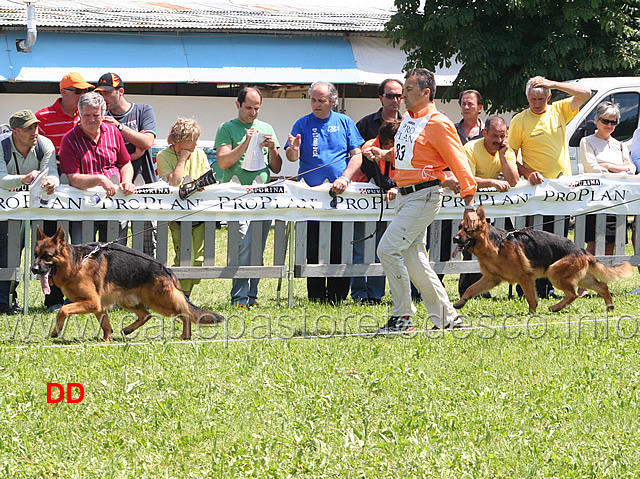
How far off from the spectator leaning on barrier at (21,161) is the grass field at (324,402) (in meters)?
1.05

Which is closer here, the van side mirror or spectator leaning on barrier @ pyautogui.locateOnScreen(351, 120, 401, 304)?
spectator leaning on barrier @ pyautogui.locateOnScreen(351, 120, 401, 304)

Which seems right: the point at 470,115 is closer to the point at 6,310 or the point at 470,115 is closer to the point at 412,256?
the point at 412,256

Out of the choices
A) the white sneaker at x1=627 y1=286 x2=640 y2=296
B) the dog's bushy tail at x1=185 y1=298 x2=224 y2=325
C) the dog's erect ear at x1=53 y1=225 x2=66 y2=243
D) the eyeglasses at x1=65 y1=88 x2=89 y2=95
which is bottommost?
the white sneaker at x1=627 y1=286 x2=640 y2=296

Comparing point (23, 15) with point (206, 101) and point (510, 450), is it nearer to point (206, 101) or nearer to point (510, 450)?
point (206, 101)

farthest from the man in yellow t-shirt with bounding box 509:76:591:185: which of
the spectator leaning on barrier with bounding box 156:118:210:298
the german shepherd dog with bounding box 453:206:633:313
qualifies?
the spectator leaning on barrier with bounding box 156:118:210:298

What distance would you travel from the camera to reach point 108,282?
722 cm

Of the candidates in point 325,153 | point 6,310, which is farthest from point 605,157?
point 6,310

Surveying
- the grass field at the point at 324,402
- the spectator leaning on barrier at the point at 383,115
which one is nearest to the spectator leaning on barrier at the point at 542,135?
the spectator leaning on barrier at the point at 383,115

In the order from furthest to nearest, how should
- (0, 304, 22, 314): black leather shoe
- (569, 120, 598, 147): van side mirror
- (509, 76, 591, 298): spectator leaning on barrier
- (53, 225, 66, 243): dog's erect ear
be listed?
(569, 120, 598, 147): van side mirror
(509, 76, 591, 298): spectator leaning on barrier
(0, 304, 22, 314): black leather shoe
(53, 225, 66, 243): dog's erect ear

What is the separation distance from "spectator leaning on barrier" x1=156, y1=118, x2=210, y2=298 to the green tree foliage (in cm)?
958

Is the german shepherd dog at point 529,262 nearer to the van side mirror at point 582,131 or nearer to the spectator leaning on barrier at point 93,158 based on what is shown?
the spectator leaning on barrier at point 93,158

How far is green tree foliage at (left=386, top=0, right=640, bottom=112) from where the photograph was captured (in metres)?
17.0

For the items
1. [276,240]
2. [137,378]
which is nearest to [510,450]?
[137,378]

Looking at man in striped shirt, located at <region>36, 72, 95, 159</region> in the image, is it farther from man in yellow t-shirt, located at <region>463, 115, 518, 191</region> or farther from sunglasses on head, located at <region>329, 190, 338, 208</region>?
man in yellow t-shirt, located at <region>463, 115, 518, 191</region>
